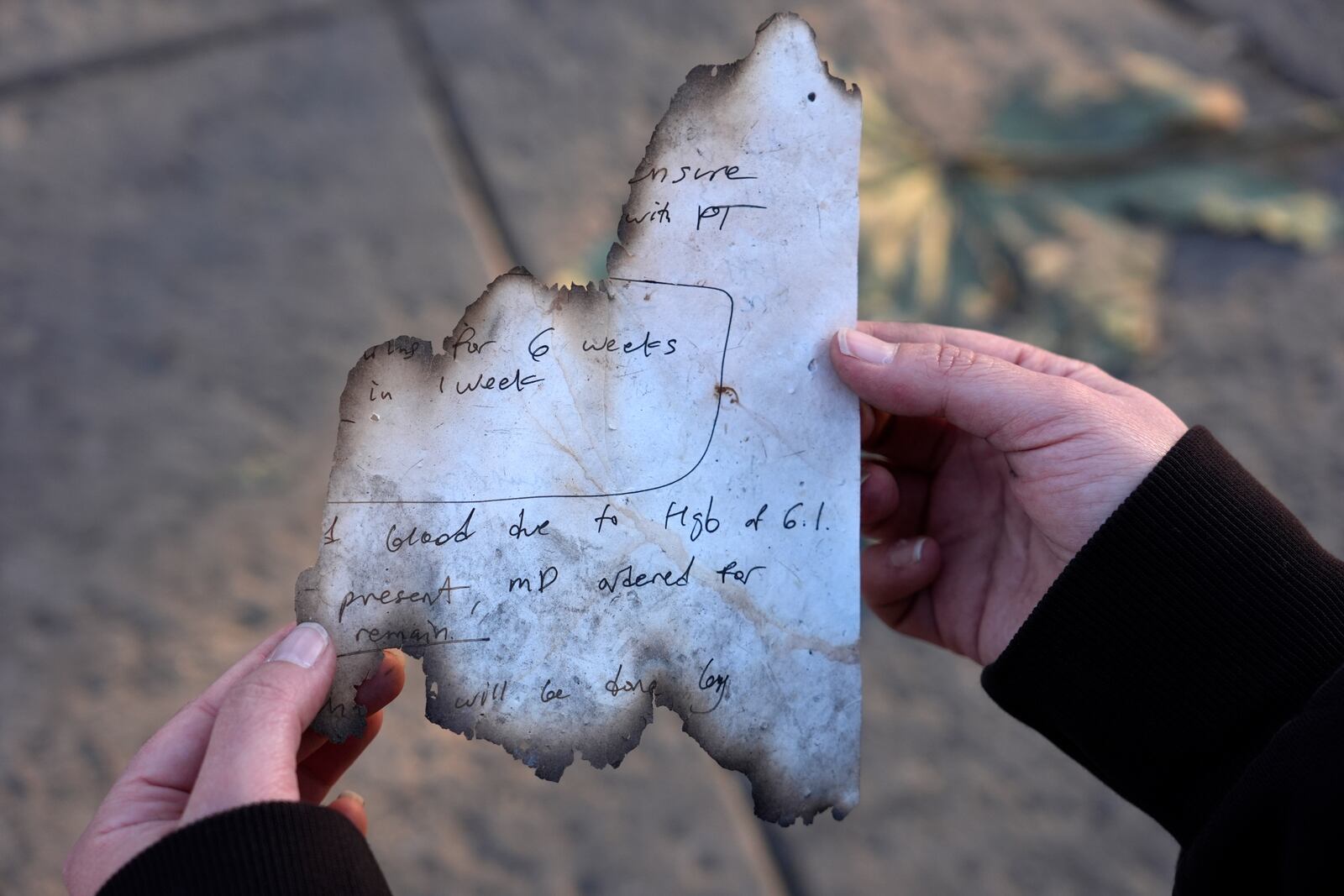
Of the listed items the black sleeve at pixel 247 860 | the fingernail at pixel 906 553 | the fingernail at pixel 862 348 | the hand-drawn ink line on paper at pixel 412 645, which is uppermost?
the fingernail at pixel 862 348

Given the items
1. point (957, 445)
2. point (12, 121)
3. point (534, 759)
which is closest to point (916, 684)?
point (957, 445)

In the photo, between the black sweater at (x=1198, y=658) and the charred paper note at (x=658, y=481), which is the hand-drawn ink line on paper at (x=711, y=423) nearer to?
the charred paper note at (x=658, y=481)

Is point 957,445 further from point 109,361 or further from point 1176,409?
point 109,361

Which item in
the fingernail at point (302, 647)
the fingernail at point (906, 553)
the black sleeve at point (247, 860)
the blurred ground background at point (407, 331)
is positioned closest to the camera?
the black sleeve at point (247, 860)

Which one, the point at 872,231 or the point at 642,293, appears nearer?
the point at 642,293

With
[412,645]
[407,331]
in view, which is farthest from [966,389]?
[407,331]

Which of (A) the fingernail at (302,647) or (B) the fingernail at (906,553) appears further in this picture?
(B) the fingernail at (906,553)

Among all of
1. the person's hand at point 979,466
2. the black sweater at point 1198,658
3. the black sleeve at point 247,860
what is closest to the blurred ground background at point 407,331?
the person's hand at point 979,466

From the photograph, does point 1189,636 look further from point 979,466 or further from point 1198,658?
point 979,466
